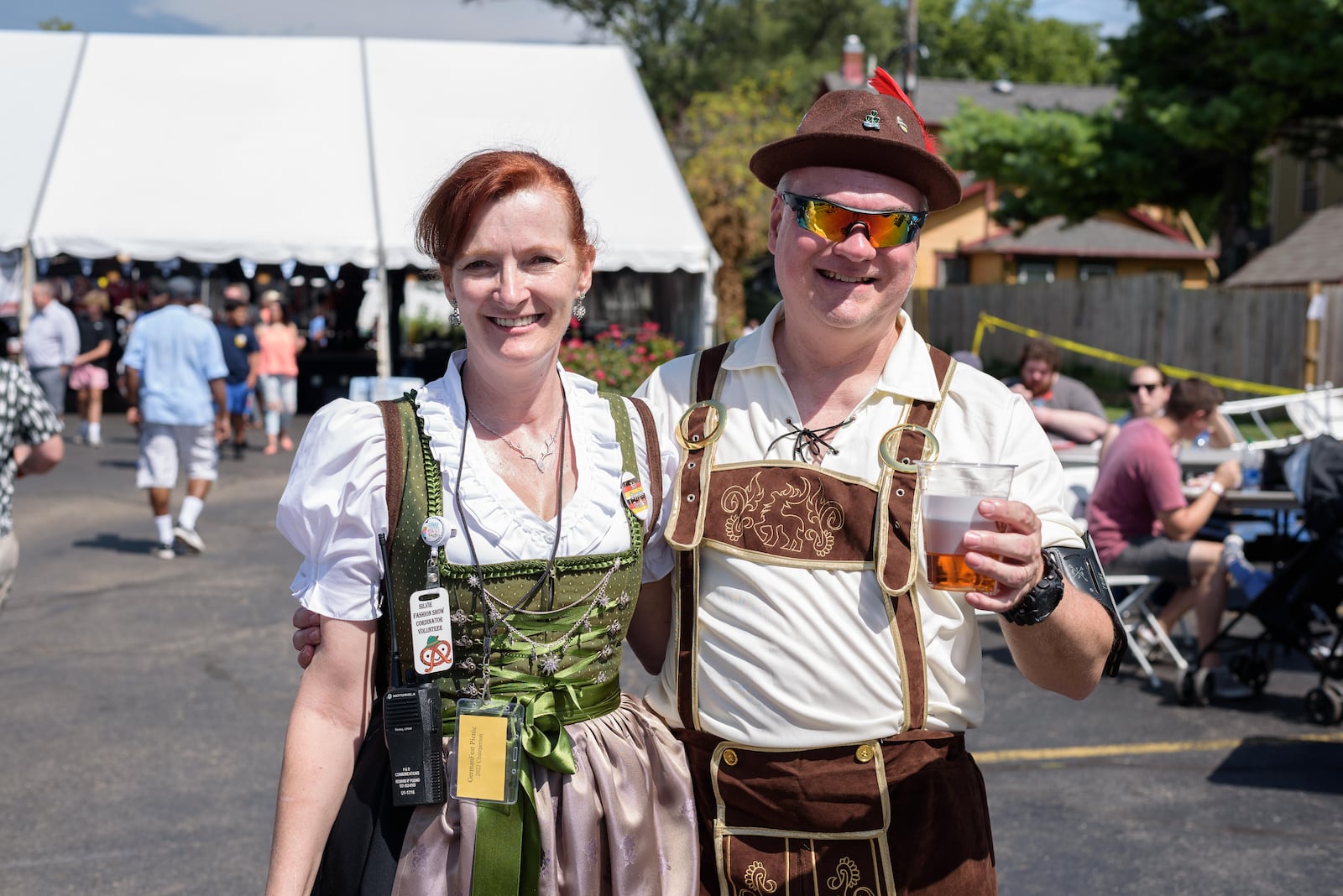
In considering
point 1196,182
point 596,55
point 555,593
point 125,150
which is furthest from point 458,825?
point 1196,182

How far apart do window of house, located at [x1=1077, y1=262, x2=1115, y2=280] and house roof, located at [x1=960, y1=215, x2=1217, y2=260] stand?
70cm

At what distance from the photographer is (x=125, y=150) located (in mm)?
15781

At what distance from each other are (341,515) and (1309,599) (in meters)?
5.28

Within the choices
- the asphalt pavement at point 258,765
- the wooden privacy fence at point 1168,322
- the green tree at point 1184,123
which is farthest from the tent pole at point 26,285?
the wooden privacy fence at point 1168,322

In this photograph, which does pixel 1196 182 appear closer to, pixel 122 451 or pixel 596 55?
pixel 596 55

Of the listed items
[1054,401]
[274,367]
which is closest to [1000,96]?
[274,367]

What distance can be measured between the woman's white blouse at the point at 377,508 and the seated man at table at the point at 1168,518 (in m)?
4.88

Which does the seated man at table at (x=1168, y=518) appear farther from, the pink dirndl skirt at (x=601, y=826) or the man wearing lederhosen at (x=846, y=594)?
the pink dirndl skirt at (x=601, y=826)

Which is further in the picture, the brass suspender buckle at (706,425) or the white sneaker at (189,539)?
the white sneaker at (189,539)

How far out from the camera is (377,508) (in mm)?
2031

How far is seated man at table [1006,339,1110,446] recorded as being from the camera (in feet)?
28.8

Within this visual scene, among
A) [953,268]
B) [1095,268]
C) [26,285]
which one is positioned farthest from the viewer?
[953,268]

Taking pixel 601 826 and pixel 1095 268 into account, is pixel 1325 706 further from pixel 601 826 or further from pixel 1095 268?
pixel 1095 268

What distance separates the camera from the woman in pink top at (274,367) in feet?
50.8
